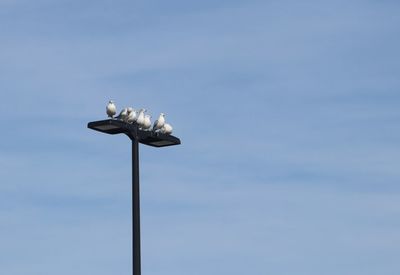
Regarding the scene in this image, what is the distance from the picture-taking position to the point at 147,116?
61125 millimetres

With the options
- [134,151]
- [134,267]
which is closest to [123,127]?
[134,151]

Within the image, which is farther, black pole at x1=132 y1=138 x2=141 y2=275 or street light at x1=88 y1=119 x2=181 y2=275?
street light at x1=88 y1=119 x2=181 y2=275

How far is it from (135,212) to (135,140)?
274cm

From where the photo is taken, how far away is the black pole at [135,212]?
5831 centimetres

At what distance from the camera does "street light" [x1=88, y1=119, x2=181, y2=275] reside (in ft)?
192

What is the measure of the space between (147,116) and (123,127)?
145 cm

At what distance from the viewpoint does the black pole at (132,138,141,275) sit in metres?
58.3

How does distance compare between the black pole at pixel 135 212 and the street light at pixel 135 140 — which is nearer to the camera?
the black pole at pixel 135 212

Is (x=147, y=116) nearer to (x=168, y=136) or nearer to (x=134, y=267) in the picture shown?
(x=168, y=136)

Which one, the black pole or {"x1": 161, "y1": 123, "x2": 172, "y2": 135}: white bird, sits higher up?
{"x1": 161, "y1": 123, "x2": 172, "y2": 135}: white bird

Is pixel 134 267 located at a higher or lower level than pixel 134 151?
lower

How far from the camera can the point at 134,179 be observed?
196 feet

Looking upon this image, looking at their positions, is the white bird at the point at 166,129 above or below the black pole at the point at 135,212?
above

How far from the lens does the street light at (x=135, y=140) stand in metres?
58.7
